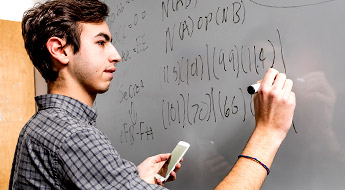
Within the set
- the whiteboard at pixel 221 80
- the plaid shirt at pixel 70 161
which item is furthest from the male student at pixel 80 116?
the whiteboard at pixel 221 80

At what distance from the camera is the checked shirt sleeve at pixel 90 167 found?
65cm

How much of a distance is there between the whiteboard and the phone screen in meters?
0.12

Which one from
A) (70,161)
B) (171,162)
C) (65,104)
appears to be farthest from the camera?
(171,162)

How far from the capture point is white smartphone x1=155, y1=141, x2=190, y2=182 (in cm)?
90

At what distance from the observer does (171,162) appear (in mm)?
926

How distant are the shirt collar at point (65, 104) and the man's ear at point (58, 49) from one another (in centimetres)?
9

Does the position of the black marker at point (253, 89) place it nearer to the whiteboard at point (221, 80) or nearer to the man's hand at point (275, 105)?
the man's hand at point (275, 105)

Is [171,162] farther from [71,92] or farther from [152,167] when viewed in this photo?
[71,92]

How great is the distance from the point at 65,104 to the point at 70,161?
20cm

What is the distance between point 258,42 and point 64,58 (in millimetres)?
469

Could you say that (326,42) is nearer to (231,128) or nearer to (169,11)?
(231,128)

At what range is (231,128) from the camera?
37.4 inches

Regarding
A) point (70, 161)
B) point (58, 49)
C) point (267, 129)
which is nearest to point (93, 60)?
point (58, 49)

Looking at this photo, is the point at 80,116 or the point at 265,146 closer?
the point at 265,146
